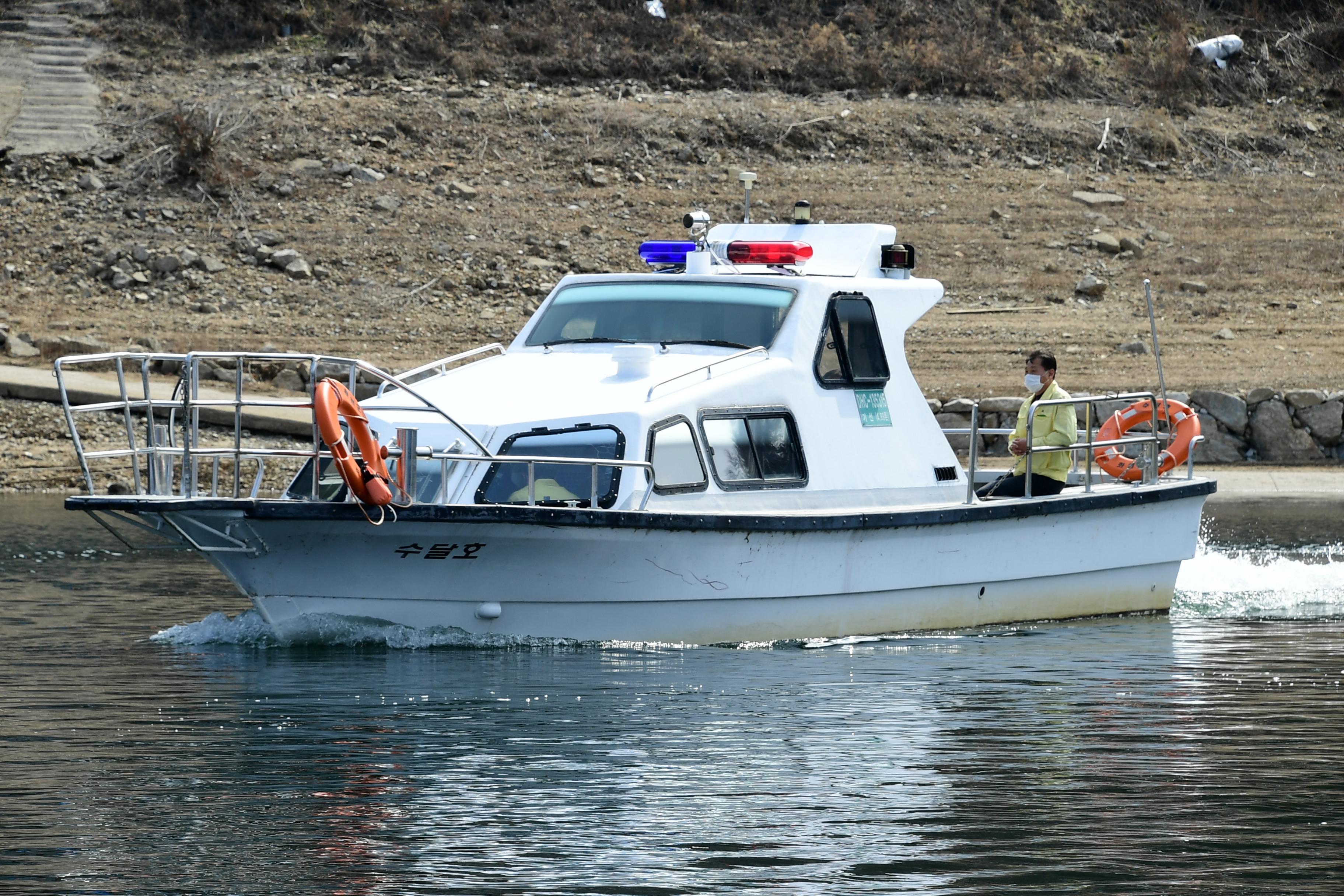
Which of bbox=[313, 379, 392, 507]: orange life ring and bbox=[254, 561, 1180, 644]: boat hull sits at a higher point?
bbox=[313, 379, 392, 507]: orange life ring

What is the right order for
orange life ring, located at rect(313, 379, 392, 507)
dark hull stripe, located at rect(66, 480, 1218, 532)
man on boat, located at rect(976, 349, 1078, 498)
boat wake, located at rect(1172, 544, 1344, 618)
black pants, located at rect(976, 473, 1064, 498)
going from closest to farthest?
orange life ring, located at rect(313, 379, 392, 507) < dark hull stripe, located at rect(66, 480, 1218, 532) < man on boat, located at rect(976, 349, 1078, 498) < black pants, located at rect(976, 473, 1064, 498) < boat wake, located at rect(1172, 544, 1344, 618)

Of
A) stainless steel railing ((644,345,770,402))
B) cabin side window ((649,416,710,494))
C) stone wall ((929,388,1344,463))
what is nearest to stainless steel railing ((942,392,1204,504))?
stainless steel railing ((644,345,770,402))

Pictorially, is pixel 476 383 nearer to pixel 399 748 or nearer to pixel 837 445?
pixel 837 445

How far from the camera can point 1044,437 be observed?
13.4 meters

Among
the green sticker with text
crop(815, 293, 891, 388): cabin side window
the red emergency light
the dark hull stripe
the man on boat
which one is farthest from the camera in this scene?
the man on boat

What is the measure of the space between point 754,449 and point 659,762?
12.0ft

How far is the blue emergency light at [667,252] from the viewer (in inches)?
524

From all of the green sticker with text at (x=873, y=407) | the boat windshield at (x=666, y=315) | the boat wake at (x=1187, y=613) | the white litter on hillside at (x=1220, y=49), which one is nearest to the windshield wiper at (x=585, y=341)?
the boat windshield at (x=666, y=315)

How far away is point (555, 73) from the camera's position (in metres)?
34.8

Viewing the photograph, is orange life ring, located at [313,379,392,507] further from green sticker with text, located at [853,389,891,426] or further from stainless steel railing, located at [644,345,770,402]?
green sticker with text, located at [853,389,891,426]

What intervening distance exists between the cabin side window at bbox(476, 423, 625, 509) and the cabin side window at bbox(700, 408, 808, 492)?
72 centimetres

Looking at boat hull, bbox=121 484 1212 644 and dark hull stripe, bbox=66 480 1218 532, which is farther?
boat hull, bbox=121 484 1212 644

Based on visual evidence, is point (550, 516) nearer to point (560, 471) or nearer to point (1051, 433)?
point (560, 471)

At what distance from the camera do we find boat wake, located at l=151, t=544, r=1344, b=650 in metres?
11.2
